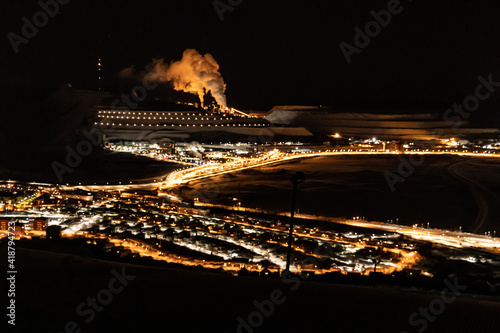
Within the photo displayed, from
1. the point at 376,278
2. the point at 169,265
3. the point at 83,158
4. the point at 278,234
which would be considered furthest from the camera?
the point at 83,158

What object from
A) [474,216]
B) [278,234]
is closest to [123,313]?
[278,234]

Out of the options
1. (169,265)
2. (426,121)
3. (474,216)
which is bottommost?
(169,265)

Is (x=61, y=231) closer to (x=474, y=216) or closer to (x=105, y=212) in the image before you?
(x=105, y=212)

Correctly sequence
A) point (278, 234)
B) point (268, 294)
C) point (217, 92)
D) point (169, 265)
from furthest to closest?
point (217, 92) < point (278, 234) < point (169, 265) < point (268, 294)

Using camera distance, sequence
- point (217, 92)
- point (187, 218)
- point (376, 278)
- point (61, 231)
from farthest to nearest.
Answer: point (217, 92)
point (187, 218)
point (61, 231)
point (376, 278)

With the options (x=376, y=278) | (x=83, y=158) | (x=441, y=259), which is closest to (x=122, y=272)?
(x=376, y=278)

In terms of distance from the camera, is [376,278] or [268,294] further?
[376,278]

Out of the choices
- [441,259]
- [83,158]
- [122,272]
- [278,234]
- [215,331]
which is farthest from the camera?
[83,158]

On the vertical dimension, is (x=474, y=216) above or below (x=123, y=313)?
above

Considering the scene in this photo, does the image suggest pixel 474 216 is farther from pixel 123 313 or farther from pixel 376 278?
pixel 123 313
